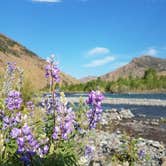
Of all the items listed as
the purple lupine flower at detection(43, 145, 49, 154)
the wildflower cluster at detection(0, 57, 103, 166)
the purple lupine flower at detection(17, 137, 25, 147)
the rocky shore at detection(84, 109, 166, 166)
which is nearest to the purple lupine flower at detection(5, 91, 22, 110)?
the wildflower cluster at detection(0, 57, 103, 166)

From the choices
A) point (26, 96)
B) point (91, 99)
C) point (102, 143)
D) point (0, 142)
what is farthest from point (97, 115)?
point (26, 96)

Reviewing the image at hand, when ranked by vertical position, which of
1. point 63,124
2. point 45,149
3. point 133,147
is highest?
point 63,124

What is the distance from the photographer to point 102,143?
1392cm

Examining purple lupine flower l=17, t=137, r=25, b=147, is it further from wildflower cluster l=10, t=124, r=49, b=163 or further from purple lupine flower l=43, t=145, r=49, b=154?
purple lupine flower l=43, t=145, r=49, b=154

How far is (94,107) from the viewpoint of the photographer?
439cm

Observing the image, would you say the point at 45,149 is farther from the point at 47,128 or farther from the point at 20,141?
the point at 20,141

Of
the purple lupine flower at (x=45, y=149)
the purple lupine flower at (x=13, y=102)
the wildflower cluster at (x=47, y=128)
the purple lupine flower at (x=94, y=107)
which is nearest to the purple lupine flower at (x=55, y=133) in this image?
the wildflower cluster at (x=47, y=128)

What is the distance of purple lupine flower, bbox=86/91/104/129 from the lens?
4301mm

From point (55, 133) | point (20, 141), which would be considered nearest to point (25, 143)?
point (20, 141)

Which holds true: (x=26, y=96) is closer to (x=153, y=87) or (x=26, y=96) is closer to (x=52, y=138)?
(x=52, y=138)

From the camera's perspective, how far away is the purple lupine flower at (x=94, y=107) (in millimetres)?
4301

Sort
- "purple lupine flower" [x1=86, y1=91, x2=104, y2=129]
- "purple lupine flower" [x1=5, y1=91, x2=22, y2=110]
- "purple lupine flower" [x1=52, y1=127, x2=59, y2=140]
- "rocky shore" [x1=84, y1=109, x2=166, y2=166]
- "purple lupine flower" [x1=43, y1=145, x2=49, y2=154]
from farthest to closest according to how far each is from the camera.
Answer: "rocky shore" [x1=84, y1=109, x2=166, y2=166] → "purple lupine flower" [x1=5, y1=91, x2=22, y2=110] → "purple lupine flower" [x1=43, y1=145, x2=49, y2=154] → "purple lupine flower" [x1=52, y1=127, x2=59, y2=140] → "purple lupine flower" [x1=86, y1=91, x2=104, y2=129]

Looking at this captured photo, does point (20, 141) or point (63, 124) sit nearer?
point (20, 141)

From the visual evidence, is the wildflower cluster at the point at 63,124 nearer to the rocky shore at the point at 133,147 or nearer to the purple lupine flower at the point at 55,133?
the purple lupine flower at the point at 55,133
